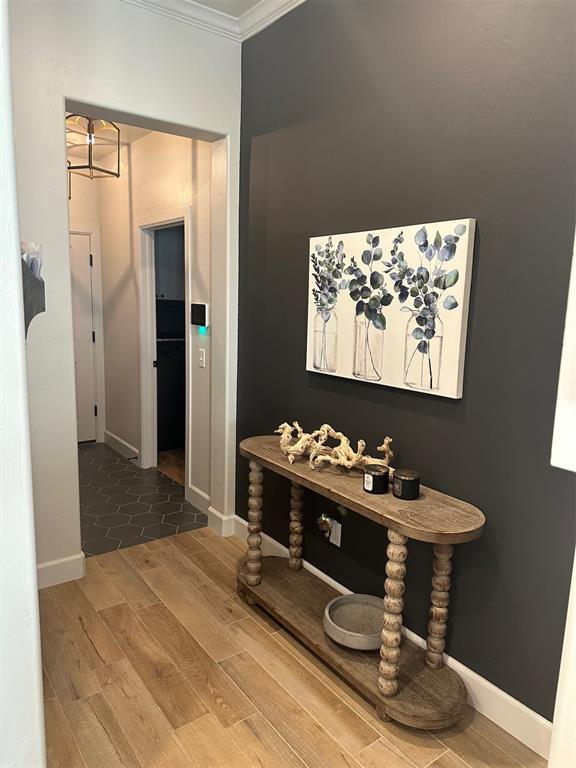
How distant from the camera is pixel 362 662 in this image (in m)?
2.10

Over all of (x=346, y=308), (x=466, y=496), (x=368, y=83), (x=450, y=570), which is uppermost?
(x=368, y=83)

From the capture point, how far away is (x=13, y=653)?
129 cm

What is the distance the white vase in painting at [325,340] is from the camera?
8.21ft

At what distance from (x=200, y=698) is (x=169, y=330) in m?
3.58

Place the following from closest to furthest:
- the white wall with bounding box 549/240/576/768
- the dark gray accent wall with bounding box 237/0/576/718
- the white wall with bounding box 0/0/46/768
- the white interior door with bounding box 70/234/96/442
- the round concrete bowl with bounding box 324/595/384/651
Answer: the white wall with bounding box 0/0/46/768 → the white wall with bounding box 549/240/576/768 → the dark gray accent wall with bounding box 237/0/576/718 → the round concrete bowl with bounding box 324/595/384/651 → the white interior door with bounding box 70/234/96/442

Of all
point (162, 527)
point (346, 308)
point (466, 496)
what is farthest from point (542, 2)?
point (162, 527)

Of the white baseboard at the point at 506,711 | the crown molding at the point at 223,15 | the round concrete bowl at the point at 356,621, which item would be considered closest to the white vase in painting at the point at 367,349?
the round concrete bowl at the point at 356,621

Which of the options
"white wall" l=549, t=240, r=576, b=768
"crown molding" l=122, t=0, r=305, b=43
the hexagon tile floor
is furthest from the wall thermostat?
"white wall" l=549, t=240, r=576, b=768

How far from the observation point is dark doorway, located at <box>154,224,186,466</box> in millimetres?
5059

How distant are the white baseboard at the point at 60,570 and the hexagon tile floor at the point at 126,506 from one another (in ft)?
0.99

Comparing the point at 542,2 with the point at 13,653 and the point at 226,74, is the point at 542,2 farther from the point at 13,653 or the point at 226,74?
the point at 13,653

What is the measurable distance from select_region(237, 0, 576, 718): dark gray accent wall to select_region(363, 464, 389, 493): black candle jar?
23 cm

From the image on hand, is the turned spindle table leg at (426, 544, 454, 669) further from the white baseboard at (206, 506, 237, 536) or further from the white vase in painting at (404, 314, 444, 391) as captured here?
the white baseboard at (206, 506, 237, 536)

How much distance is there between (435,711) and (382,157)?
2.15 meters
